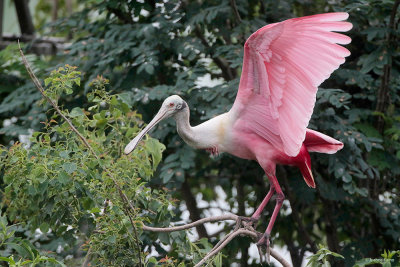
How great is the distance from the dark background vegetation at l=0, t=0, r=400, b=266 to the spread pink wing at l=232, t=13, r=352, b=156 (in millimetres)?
904

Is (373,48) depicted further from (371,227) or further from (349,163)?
(371,227)

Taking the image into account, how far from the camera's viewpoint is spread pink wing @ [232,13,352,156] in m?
4.04

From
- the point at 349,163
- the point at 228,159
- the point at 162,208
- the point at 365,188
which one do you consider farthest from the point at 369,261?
the point at 228,159

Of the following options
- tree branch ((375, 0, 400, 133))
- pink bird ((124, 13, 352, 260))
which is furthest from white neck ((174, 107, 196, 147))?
tree branch ((375, 0, 400, 133))

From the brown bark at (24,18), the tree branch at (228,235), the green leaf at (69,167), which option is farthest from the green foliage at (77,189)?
the brown bark at (24,18)

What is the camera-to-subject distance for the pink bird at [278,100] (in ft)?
13.3

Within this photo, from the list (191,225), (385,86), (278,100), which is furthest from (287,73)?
(385,86)

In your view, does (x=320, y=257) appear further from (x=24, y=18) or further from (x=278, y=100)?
(x=24, y=18)

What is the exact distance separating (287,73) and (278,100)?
0.18 meters

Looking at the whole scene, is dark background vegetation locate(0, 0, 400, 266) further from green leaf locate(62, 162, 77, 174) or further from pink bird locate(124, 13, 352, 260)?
green leaf locate(62, 162, 77, 174)

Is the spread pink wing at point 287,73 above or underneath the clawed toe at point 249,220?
above

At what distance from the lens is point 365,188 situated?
592 cm

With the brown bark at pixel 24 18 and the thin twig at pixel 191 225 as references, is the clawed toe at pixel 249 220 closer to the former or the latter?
the thin twig at pixel 191 225

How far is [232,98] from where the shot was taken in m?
5.50
